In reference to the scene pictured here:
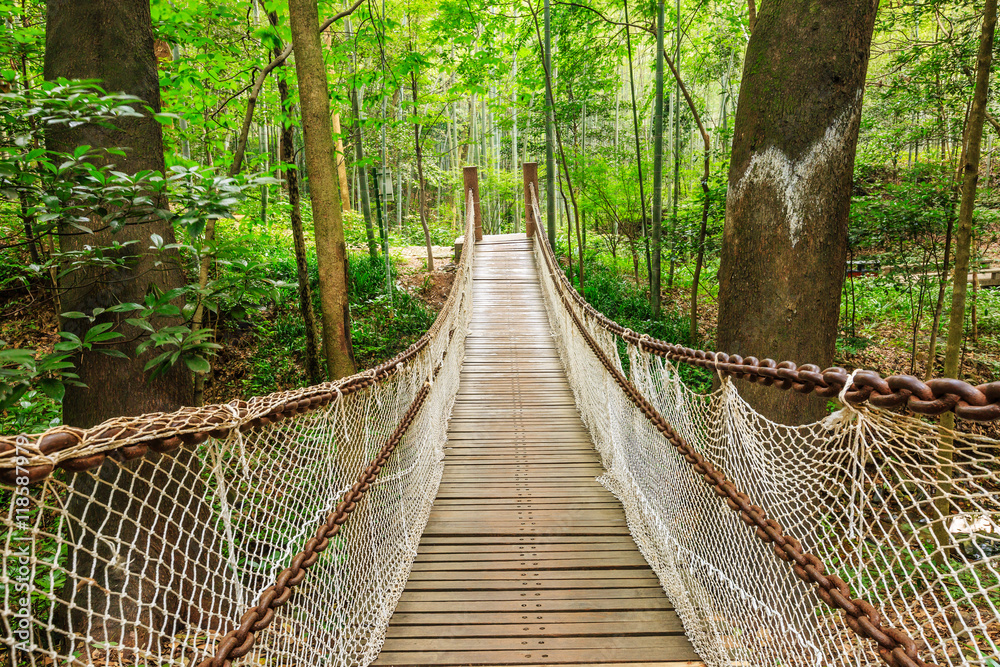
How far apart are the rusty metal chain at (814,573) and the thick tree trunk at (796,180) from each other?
83cm

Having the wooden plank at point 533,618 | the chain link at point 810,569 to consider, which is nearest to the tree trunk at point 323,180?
the wooden plank at point 533,618

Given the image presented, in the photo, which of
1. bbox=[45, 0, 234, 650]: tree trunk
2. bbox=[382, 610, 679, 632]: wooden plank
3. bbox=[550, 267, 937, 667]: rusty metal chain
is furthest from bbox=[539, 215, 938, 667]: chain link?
bbox=[45, 0, 234, 650]: tree trunk

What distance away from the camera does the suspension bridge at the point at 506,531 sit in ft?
2.65

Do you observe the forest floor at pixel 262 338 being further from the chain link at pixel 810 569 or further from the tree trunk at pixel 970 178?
the tree trunk at pixel 970 178

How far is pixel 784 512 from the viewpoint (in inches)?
62.4

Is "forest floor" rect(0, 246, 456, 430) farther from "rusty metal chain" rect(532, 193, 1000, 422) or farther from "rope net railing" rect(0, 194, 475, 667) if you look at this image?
A: "rusty metal chain" rect(532, 193, 1000, 422)

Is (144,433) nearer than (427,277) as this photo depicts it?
Yes

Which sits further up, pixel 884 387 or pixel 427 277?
pixel 884 387

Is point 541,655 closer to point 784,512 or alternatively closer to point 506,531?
point 506,531

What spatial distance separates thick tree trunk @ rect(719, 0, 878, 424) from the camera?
207 centimetres

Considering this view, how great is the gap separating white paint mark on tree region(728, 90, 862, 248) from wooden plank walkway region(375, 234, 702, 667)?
160cm

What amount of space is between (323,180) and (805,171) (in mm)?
2300

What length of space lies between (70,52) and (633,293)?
678cm

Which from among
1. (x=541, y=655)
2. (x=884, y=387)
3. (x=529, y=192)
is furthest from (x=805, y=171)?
(x=529, y=192)
